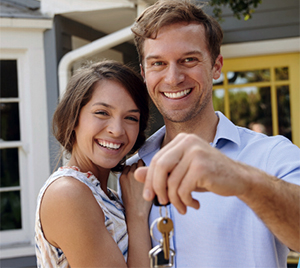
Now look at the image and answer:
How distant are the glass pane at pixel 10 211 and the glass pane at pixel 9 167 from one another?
0.12 metres

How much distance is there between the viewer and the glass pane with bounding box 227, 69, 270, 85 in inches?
194

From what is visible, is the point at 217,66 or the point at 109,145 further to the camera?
the point at 217,66

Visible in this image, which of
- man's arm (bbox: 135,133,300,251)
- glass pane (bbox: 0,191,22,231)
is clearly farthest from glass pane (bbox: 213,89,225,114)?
man's arm (bbox: 135,133,300,251)

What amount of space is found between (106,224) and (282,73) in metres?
Result: 3.89

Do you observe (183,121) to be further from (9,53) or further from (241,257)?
(9,53)

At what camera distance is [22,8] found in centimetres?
404

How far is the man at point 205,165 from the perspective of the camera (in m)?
0.96

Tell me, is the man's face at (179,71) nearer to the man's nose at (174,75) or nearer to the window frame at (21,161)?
the man's nose at (174,75)

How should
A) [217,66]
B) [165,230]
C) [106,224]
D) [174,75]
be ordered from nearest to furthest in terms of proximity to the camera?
1. [165,230]
2. [106,224]
3. [174,75]
4. [217,66]

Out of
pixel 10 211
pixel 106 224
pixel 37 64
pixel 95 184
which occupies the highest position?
pixel 37 64

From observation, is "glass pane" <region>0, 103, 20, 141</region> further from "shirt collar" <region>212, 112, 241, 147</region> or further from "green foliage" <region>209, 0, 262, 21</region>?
"shirt collar" <region>212, 112, 241, 147</region>

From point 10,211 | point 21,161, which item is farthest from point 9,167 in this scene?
point 10,211

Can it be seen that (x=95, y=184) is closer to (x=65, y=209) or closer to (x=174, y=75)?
(x=65, y=209)

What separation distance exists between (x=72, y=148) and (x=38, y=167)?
7.16 feet
